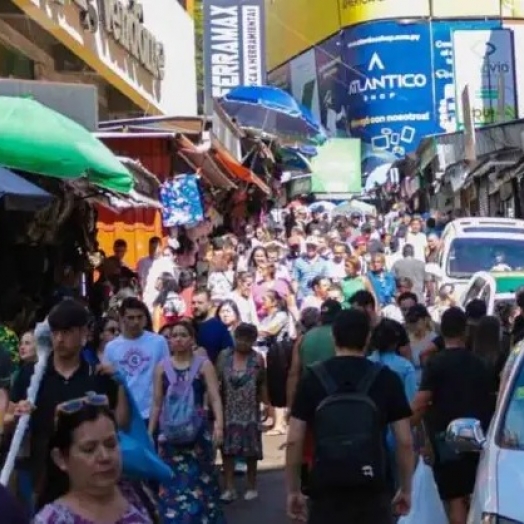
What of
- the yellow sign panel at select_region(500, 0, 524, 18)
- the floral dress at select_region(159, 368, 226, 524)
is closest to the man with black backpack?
the floral dress at select_region(159, 368, 226, 524)

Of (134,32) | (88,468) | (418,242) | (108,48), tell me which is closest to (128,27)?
(134,32)

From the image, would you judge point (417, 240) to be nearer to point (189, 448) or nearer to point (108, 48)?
point (108, 48)

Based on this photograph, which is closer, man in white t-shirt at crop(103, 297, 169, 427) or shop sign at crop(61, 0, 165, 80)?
man in white t-shirt at crop(103, 297, 169, 427)

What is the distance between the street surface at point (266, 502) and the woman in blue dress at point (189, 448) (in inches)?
65.1

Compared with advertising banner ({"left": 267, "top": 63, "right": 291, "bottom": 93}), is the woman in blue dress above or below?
below

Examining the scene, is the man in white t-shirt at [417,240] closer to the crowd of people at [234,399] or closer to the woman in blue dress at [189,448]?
the crowd of people at [234,399]

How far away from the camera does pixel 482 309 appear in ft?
38.9

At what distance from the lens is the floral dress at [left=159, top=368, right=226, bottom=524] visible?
9305 mm

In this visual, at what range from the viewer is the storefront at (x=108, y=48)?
57.8 feet

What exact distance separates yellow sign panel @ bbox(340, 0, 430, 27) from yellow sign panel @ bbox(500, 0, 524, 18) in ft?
11.6

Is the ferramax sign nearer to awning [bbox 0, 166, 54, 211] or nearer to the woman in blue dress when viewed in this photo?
awning [bbox 0, 166, 54, 211]

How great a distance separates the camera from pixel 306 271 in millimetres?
21125

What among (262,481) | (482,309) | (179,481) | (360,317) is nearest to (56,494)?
(360,317)

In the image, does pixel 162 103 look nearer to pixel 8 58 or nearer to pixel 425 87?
pixel 8 58
